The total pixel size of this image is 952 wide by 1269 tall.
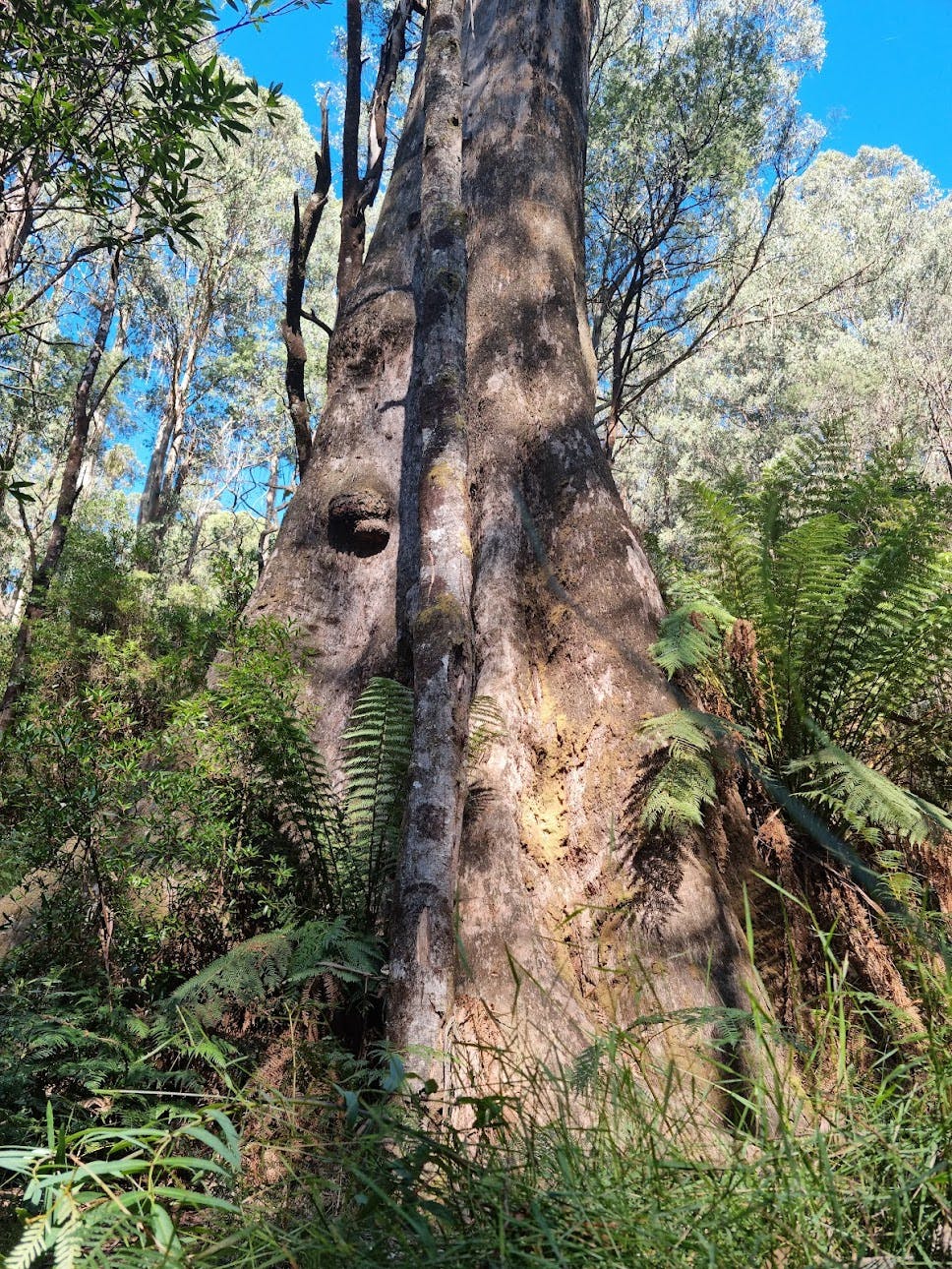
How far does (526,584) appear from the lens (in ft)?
10.9

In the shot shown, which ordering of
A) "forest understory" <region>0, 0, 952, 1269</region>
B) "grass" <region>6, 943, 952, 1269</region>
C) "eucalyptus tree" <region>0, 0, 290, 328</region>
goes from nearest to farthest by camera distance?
"grass" <region>6, 943, 952, 1269</region>
"forest understory" <region>0, 0, 952, 1269</region>
"eucalyptus tree" <region>0, 0, 290, 328</region>

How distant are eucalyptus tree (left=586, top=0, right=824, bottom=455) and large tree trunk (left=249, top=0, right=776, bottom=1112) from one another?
645cm

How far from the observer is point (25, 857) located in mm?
2412

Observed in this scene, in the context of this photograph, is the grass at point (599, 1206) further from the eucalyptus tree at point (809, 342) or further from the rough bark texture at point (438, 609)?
the eucalyptus tree at point (809, 342)

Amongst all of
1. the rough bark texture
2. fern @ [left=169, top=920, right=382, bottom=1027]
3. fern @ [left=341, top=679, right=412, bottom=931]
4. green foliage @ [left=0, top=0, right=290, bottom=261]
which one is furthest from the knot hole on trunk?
fern @ [left=169, top=920, right=382, bottom=1027]

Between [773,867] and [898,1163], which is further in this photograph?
[773,867]

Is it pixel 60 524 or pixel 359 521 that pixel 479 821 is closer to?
pixel 359 521

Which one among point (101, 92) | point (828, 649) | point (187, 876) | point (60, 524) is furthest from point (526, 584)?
point (60, 524)

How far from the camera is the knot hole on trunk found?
3590 mm

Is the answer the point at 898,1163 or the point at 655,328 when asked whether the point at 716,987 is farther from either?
the point at 655,328

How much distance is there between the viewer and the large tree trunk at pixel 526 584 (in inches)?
96.8

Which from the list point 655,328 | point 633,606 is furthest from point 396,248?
point 655,328

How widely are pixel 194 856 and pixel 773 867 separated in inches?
73.3

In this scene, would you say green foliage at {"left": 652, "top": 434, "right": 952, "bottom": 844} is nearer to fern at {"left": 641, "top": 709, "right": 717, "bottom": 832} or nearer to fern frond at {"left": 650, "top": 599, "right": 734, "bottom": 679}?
fern frond at {"left": 650, "top": 599, "right": 734, "bottom": 679}
